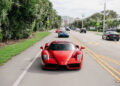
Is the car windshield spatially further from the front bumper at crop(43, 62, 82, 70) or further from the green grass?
the green grass

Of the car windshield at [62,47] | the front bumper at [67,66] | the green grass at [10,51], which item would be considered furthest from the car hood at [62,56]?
the green grass at [10,51]

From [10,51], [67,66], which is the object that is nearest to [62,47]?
[67,66]

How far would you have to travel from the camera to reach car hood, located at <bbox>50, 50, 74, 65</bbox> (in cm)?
709

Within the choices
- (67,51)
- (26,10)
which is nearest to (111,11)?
(26,10)

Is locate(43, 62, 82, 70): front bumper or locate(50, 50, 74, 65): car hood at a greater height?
locate(50, 50, 74, 65): car hood

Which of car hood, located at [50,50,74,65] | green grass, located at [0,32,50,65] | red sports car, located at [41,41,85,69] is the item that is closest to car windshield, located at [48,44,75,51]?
red sports car, located at [41,41,85,69]

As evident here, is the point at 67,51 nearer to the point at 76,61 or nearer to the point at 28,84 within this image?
the point at 76,61

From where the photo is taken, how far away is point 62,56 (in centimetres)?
736

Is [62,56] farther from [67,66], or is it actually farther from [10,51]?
[10,51]

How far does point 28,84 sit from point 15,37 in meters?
19.8

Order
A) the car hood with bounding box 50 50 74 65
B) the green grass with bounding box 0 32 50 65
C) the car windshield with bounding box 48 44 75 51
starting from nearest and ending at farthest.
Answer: the car hood with bounding box 50 50 74 65 → the car windshield with bounding box 48 44 75 51 → the green grass with bounding box 0 32 50 65

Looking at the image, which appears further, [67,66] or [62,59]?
[62,59]

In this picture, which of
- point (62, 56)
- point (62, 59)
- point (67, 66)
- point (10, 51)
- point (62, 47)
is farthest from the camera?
point (10, 51)

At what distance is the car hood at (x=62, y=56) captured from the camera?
709 centimetres
